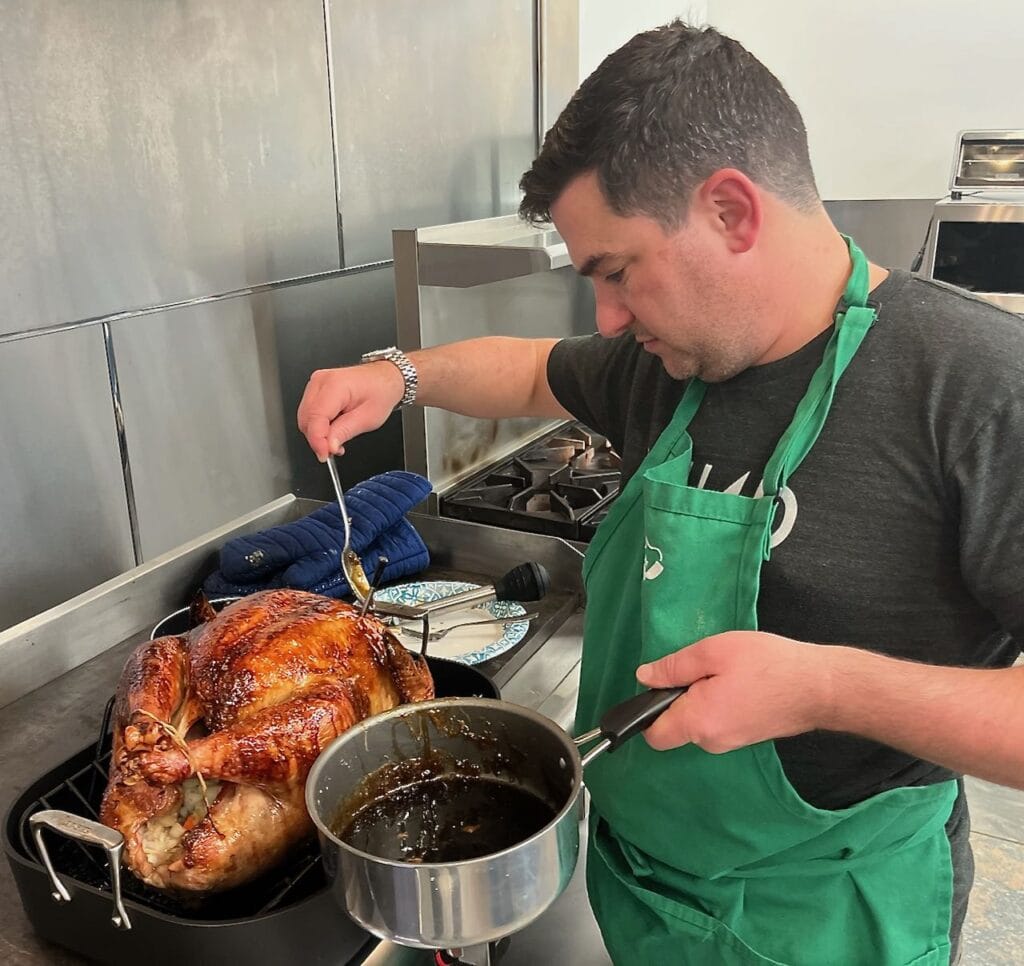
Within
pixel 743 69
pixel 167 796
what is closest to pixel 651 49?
pixel 743 69

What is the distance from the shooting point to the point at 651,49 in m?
0.95

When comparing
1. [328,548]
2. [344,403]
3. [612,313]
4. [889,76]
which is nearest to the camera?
[612,313]

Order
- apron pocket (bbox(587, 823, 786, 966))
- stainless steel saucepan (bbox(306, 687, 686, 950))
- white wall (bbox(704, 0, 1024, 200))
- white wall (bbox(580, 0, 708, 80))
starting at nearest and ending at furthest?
stainless steel saucepan (bbox(306, 687, 686, 950)), apron pocket (bbox(587, 823, 786, 966)), white wall (bbox(704, 0, 1024, 200)), white wall (bbox(580, 0, 708, 80))

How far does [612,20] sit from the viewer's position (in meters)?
3.24

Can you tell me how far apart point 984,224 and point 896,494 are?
6.85 ft

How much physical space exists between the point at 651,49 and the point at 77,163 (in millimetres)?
1145

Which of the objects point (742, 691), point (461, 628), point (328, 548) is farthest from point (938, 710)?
point (328, 548)

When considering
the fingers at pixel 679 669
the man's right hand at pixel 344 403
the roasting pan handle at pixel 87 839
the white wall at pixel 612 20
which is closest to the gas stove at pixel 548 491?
the man's right hand at pixel 344 403

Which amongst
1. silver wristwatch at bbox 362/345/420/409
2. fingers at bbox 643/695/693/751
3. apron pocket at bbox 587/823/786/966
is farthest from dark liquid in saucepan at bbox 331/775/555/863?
silver wristwatch at bbox 362/345/420/409

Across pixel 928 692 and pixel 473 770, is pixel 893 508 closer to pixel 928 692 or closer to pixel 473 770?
pixel 928 692

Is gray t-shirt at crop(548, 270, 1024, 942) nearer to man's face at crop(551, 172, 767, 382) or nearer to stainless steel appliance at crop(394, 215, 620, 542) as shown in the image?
man's face at crop(551, 172, 767, 382)

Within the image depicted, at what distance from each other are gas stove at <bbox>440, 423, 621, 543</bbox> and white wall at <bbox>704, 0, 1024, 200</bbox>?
4.99 feet

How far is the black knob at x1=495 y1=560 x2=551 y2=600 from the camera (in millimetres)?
1475

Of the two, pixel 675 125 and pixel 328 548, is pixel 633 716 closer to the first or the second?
pixel 675 125
